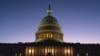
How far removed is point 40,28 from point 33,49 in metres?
29.5

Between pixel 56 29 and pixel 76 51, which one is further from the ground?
pixel 56 29

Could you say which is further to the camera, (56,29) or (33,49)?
(56,29)

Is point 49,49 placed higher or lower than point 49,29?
lower

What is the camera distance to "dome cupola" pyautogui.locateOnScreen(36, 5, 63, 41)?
168875 mm

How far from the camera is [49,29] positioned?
563ft

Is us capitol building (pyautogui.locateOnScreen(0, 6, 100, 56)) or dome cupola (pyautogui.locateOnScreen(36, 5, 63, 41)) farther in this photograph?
dome cupola (pyautogui.locateOnScreen(36, 5, 63, 41))

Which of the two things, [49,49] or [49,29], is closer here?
[49,49]

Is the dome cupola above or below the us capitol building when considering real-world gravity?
above

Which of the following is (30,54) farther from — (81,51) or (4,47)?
(81,51)

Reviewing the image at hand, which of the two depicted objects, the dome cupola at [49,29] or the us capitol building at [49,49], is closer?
the us capitol building at [49,49]

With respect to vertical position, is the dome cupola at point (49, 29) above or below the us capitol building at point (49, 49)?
above

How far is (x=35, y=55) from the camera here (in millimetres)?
147750

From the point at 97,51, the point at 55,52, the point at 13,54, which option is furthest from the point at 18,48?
the point at 97,51

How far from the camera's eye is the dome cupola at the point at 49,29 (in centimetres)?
16888
